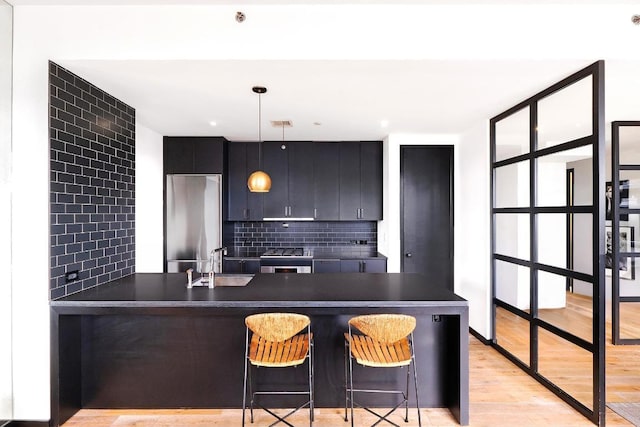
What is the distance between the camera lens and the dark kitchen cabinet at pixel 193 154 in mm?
4676

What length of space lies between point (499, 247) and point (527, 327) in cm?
83

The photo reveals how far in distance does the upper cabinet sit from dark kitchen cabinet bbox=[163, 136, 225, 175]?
29 cm

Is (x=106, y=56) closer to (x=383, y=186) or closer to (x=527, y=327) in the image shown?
(x=383, y=186)

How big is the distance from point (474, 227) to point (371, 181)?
149cm

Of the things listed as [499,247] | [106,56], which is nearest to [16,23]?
[106,56]

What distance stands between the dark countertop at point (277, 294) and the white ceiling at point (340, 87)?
161 cm

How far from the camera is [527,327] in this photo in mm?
3230

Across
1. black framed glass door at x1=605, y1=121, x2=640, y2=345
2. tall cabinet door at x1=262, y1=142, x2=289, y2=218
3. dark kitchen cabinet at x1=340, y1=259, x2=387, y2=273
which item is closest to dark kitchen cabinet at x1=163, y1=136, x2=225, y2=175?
tall cabinet door at x1=262, y1=142, x2=289, y2=218

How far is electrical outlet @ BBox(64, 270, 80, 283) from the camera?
2504 mm

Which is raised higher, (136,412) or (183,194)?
(183,194)

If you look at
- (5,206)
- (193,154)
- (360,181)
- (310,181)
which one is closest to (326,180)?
(310,181)

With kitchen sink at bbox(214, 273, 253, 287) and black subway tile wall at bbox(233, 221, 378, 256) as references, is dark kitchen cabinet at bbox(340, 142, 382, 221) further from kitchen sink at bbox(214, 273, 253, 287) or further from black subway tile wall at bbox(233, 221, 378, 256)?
kitchen sink at bbox(214, 273, 253, 287)

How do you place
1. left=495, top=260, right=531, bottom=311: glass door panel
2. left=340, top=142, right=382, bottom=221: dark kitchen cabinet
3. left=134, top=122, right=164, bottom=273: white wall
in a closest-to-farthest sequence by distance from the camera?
1. left=495, top=260, right=531, bottom=311: glass door panel
2. left=134, top=122, right=164, bottom=273: white wall
3. left=340, top=142, right=382, bottom=221: dark kitchen cabinet

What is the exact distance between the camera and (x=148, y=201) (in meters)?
4.37
